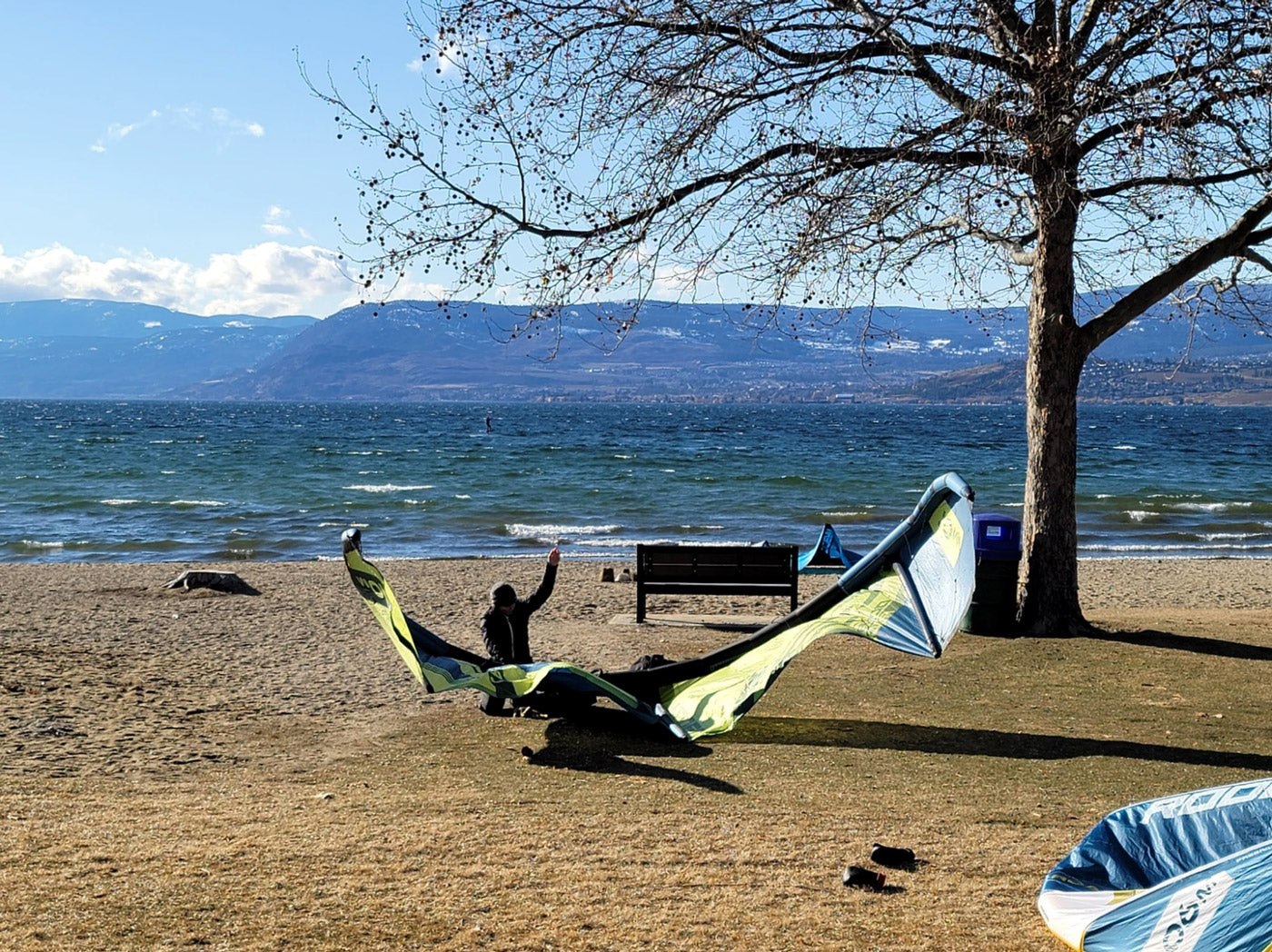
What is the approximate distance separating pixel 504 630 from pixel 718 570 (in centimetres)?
434

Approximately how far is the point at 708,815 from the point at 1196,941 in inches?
96.1

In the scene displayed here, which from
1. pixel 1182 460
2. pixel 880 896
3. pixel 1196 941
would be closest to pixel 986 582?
pixel 880 896

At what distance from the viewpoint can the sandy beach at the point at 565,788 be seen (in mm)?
4367

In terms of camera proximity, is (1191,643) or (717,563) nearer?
(1191,643)

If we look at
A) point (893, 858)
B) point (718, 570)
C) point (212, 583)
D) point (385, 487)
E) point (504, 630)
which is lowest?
point (385, 487)

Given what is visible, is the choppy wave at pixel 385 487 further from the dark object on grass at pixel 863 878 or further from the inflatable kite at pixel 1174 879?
the inflatable kite at pixel 1174 879

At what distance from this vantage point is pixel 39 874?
4699 mm

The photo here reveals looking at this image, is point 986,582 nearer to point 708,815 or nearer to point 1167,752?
point 1167,752

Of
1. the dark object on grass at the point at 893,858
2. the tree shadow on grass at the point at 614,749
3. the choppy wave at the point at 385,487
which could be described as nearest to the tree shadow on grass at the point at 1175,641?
the tree shadow on grass at the point at 614,749

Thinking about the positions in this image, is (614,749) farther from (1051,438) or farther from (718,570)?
(718,570)

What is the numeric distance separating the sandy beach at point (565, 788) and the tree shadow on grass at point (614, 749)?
30 millimetres

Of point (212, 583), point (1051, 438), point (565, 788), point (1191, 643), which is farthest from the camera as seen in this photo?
point (212, 583)

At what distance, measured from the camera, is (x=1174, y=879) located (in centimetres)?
382

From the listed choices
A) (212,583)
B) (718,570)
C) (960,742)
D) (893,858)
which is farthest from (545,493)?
(893,858)
